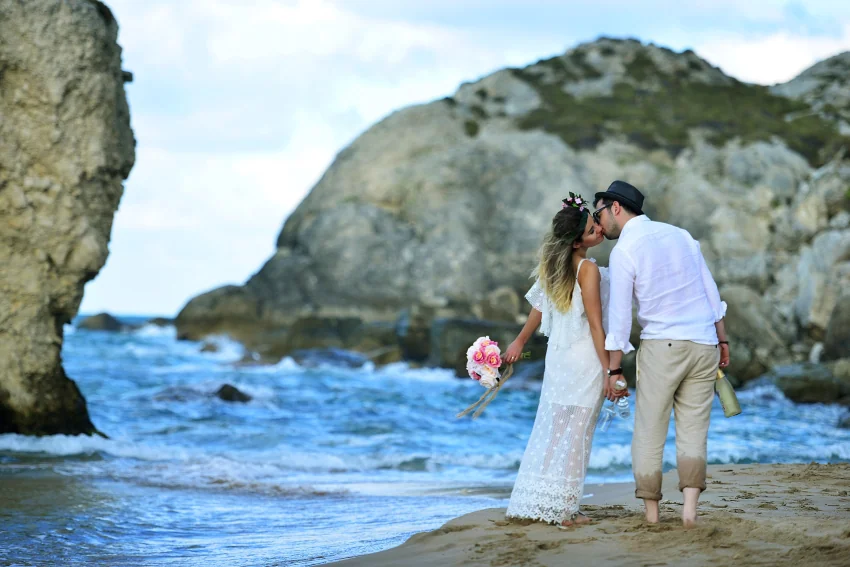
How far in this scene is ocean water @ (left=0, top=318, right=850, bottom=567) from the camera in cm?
656

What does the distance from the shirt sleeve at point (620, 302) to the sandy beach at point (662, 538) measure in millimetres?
1002

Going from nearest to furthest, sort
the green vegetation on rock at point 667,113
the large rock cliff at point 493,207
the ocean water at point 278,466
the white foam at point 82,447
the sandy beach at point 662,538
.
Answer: the sandy beach at point 662,538, the ocean water at point 278,466, the white foam at point 82,447, the large rock cliff at point 493,207, the green vegetation on rock at point 667,113

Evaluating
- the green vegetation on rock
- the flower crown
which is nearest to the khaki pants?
the flower crown

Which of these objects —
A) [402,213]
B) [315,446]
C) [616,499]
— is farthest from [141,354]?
[616,499]

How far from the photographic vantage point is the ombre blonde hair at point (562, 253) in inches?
217

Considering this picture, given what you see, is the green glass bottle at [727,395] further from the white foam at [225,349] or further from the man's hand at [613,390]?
the white foam at [225,349]

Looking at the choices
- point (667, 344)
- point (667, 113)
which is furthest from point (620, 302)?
point (667, 113)

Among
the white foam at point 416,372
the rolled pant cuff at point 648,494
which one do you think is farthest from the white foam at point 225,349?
the rolled pant cuff at point 648,494

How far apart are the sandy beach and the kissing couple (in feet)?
0.67

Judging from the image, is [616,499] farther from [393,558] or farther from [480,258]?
[480,258]

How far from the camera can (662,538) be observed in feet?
15.7

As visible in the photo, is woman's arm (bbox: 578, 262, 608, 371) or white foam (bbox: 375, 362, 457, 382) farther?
white foam (bbox: 375, 362, 457, 382)

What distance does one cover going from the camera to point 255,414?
629 inches

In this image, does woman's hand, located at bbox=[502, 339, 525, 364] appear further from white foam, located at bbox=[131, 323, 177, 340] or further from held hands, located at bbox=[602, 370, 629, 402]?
white foam, located at bbox=[131, 323, 177, 340]
